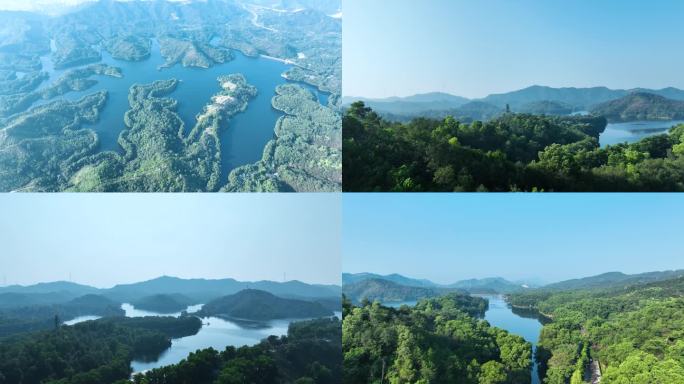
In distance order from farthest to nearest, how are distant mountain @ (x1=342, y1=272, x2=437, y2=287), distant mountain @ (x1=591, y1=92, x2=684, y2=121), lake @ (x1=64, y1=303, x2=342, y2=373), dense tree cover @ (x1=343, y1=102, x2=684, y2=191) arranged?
distant mountain @ (x1=591, y1=92, x2=684, y2=121) → distant mountain @ (x1=342, y1=272, x2=437, y2=287) → dense tree cover @ (x1=343, y1=102, x2=684, y2=191) → lake @ (x1=64, y1=303, x2=342, y2=373)

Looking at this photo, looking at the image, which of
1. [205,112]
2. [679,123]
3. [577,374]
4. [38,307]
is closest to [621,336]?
[577,374]

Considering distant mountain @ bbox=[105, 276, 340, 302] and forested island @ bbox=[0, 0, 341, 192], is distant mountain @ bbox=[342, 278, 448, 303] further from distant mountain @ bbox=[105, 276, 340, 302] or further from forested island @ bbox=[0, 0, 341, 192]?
forested island @ bbox=[0, 0, 341, 192]

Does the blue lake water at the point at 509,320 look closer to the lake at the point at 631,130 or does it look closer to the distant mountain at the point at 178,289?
the distant mountain at the point at 178,289

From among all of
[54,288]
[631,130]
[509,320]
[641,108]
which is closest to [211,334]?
[54,288]

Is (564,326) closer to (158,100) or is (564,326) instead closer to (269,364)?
(269,364)

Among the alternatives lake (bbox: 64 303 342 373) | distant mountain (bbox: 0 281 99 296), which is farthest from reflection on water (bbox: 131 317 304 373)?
distant mountain (bbox: 0 281 99 296)

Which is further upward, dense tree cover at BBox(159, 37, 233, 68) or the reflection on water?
dense tree cover at BBox(159, 37, 233, 68)

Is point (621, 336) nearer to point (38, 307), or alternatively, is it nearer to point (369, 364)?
point (369, 364)
